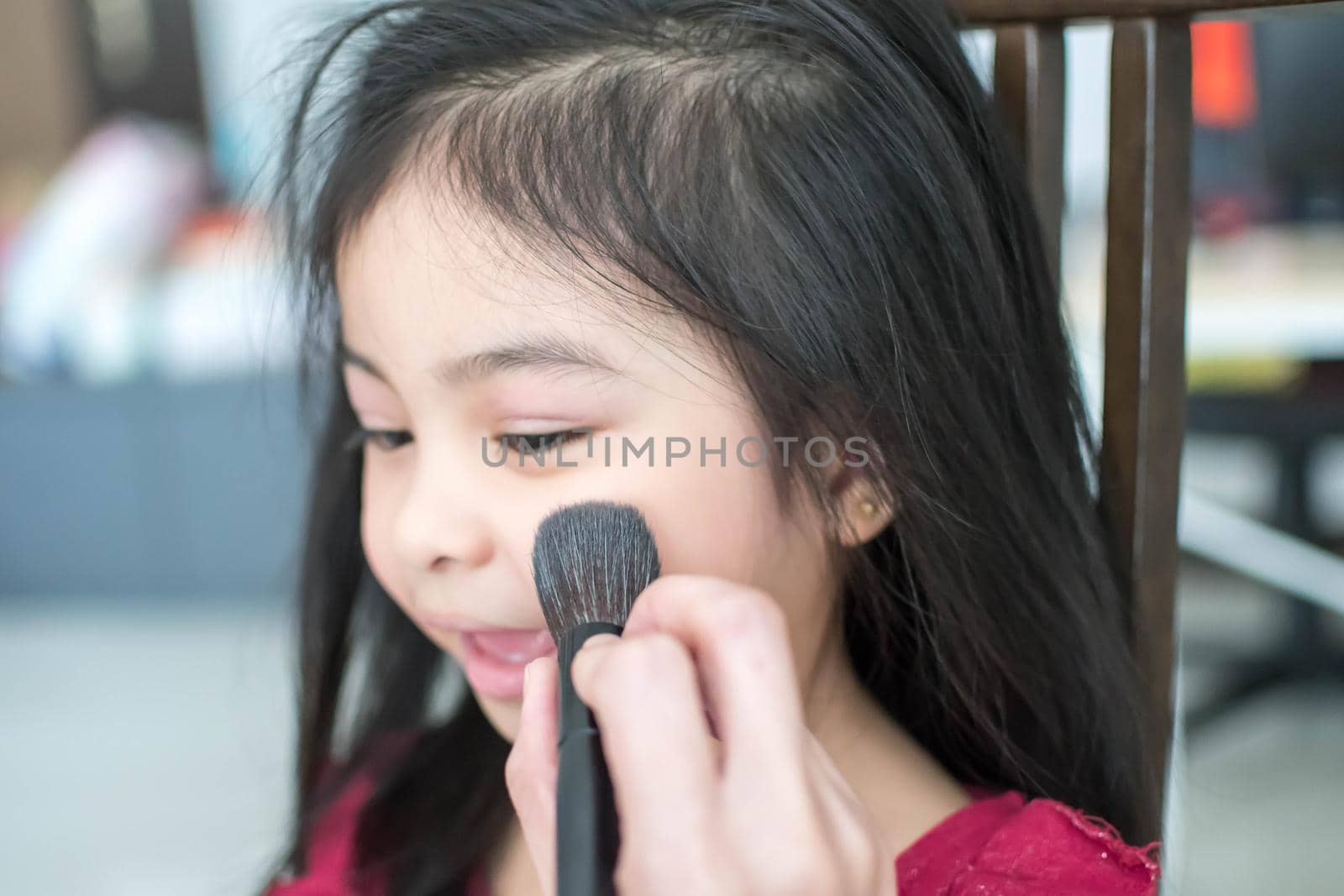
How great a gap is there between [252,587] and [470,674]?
1.64 meters

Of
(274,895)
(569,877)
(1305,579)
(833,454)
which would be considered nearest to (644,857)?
(569,877)

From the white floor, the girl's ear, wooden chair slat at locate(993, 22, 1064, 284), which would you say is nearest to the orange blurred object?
the white floor

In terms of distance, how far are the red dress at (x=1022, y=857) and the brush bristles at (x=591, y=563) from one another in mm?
192

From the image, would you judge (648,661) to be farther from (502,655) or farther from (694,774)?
(502,655)

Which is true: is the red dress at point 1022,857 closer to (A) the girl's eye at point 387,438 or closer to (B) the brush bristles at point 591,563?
(B) the brush bristles at point 591,563

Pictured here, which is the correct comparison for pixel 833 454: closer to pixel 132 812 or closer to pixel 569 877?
pixel 569 877

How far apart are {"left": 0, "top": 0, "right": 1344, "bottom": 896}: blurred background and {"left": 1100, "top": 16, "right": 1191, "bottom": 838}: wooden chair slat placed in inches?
27.5

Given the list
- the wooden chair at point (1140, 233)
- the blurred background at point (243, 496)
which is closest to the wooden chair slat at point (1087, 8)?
the wooden chair at point (1140, 233)

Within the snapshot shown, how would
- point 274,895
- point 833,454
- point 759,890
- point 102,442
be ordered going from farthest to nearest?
point 102,442
point 274,895
point 833,454
point 759,890

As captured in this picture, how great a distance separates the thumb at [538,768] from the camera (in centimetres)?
40

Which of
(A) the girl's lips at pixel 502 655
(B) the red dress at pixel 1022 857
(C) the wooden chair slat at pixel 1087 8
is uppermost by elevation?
(C) the wooden chair slat at pixel 1087 8

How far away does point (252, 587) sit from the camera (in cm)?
212

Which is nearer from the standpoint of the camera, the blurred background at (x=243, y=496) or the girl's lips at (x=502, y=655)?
the girl's lips at (x=502, y=655)

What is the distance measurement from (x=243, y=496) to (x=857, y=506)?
1.71m
